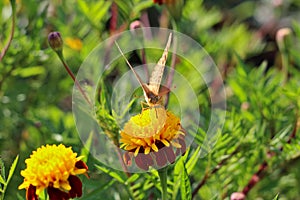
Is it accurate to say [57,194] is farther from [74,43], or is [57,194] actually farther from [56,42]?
[74,43]

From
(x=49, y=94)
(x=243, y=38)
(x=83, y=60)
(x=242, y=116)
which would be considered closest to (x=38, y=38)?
(x=83, y=60)

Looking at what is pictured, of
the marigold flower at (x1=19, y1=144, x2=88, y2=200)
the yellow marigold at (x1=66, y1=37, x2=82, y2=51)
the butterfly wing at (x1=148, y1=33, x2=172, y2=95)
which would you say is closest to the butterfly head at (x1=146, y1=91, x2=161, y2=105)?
the butterfly wing at (x1=148, y1=33, x2=172, y2=95)

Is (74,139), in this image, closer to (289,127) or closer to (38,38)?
(38,38)

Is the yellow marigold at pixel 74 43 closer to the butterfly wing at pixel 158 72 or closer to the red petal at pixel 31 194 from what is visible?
the butterfly wing at pixel 158 72

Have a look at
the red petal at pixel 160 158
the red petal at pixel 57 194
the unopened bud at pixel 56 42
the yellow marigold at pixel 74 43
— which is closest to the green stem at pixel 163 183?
the red petal at pixel 160 158

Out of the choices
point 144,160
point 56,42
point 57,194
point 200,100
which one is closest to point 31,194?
point 57,194
